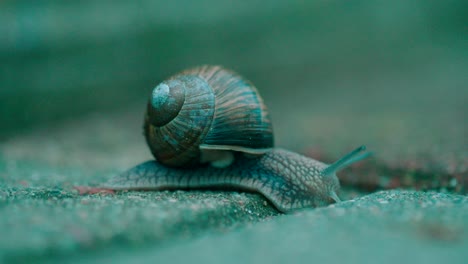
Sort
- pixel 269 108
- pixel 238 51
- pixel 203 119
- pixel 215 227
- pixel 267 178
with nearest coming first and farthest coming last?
pixel 215 227 → pixel 203 119 → pixel 267 178 → pixel 269 108 → pixel 238 51

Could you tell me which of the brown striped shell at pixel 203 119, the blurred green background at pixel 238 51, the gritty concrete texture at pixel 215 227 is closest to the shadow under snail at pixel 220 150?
the brown striped shell at pixel 203 119

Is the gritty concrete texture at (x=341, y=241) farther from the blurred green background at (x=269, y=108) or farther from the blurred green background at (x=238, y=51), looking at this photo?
the blurred green background at (x=238, y=51)

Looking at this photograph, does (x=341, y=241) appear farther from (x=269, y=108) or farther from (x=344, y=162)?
(x=269, y=108)

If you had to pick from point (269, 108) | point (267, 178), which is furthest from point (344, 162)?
point (269, 108)

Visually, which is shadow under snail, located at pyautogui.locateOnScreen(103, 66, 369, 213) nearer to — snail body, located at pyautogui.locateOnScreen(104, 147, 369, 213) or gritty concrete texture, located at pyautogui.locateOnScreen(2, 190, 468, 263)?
snail body, located at pyautogui.locateOnScreen(104, 147, 369, 213)

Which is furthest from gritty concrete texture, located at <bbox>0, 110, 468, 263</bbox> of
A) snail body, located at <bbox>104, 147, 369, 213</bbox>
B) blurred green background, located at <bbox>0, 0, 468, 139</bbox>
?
blurred green background, located at <bbox>0, 0, 468, 139</bbox>
